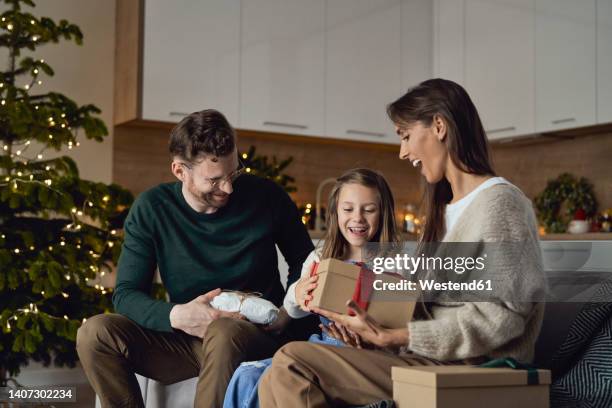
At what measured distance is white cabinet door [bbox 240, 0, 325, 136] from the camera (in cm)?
460

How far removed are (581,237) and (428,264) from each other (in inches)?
97.3

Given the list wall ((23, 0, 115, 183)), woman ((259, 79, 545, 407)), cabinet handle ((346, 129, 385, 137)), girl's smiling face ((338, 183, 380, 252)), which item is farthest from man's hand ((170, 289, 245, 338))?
cabinet handle ((346, 129, 385, 137))

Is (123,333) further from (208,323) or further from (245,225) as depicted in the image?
(245,225)

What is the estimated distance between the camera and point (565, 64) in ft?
14.3

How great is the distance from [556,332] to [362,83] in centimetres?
329

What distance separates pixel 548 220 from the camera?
4.67m

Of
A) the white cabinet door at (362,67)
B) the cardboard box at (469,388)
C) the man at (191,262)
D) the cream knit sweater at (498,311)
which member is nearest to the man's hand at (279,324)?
the man at (191,262)

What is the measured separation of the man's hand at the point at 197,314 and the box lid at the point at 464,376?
0.84 meters

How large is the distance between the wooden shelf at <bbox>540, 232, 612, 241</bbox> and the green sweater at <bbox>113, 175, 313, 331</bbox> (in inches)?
78.8

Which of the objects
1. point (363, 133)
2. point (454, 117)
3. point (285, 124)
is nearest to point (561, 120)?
point (363, 133)

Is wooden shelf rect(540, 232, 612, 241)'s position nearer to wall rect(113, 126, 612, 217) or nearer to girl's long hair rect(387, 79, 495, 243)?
wall rect(113, 126, 612, 217)

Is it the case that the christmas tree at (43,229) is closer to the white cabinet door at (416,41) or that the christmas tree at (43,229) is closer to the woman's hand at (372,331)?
the woman's hand at (372,331)

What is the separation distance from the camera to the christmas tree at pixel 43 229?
3.37 metres

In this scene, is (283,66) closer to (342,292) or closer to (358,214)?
(358,214)
